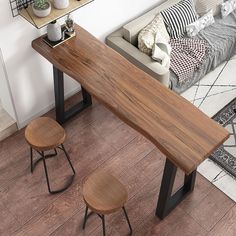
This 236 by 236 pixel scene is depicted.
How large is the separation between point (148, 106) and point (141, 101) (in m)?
0.07

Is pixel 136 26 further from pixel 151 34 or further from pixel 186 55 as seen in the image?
pixel 186 55

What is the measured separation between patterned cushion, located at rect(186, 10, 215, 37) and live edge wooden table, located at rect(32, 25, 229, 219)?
5.18 feet

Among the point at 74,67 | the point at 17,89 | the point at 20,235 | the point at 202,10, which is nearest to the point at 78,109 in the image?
the point at 17,89

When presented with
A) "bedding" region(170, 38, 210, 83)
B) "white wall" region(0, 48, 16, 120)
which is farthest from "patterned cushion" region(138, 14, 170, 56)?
"white wall" region(0, 48, 16, 120)

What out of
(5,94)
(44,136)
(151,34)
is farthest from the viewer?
(151,34)

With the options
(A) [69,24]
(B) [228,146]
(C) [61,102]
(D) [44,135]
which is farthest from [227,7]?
(D) [44,135]

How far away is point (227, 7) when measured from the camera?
518 centimetres

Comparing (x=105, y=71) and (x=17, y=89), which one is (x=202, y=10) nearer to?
(x=105, y=71)

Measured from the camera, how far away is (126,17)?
4.52 metres

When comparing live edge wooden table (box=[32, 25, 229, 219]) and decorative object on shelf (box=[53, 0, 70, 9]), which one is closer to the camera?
live edge wooden table (box=[32, 25, 229, 219])

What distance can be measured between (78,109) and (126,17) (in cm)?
113

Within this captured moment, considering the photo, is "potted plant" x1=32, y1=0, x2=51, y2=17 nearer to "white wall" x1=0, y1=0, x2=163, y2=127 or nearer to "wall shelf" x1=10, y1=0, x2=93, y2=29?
"wall shelf" x1=10, y1=0, x2=93, y2=29

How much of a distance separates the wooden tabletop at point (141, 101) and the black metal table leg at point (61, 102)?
339mm

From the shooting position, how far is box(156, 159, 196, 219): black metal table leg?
10.4 feet
